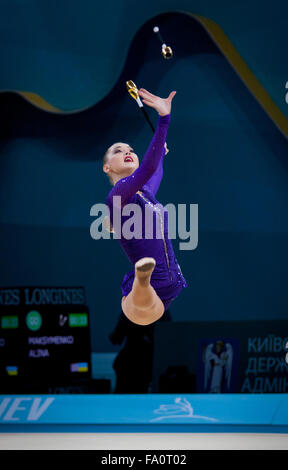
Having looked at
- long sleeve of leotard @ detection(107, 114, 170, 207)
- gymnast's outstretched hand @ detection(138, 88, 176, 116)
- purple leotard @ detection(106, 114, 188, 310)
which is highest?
gymnast's outstretched hand @ detection(138, 88, 176, 116)

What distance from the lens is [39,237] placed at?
20.3ft

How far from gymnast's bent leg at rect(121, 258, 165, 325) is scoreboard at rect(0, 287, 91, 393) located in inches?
88.2

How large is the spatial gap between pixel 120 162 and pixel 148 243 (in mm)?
516

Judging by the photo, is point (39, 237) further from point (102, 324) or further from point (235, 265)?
point (235, 265)

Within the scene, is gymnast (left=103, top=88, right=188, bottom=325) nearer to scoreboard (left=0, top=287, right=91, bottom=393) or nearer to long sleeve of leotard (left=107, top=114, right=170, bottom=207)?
long sleeve of leotard (left=107, top=114, right=170, bottom=207)

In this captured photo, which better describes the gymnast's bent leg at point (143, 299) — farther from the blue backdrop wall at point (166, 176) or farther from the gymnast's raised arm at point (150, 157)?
the blue backdrop wall at point (166, 176)

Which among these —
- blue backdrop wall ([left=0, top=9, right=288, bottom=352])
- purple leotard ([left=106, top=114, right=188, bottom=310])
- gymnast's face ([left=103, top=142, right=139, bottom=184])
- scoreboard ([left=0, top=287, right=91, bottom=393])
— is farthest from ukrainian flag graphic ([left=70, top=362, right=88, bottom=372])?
gymnast's face ([left=103, top=142, right=139, bottom=184])

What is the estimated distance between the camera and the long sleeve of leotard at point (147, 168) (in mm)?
3139

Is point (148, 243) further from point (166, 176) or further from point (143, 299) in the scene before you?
point (166, 176)

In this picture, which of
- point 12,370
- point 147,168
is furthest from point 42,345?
point 147,168

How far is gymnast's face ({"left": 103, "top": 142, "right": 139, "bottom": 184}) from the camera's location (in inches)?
138

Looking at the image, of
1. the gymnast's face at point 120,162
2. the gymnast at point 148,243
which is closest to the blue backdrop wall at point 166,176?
the gymnast's face at point 120,162

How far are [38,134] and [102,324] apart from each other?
6.39 feet

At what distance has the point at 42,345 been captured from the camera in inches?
215
